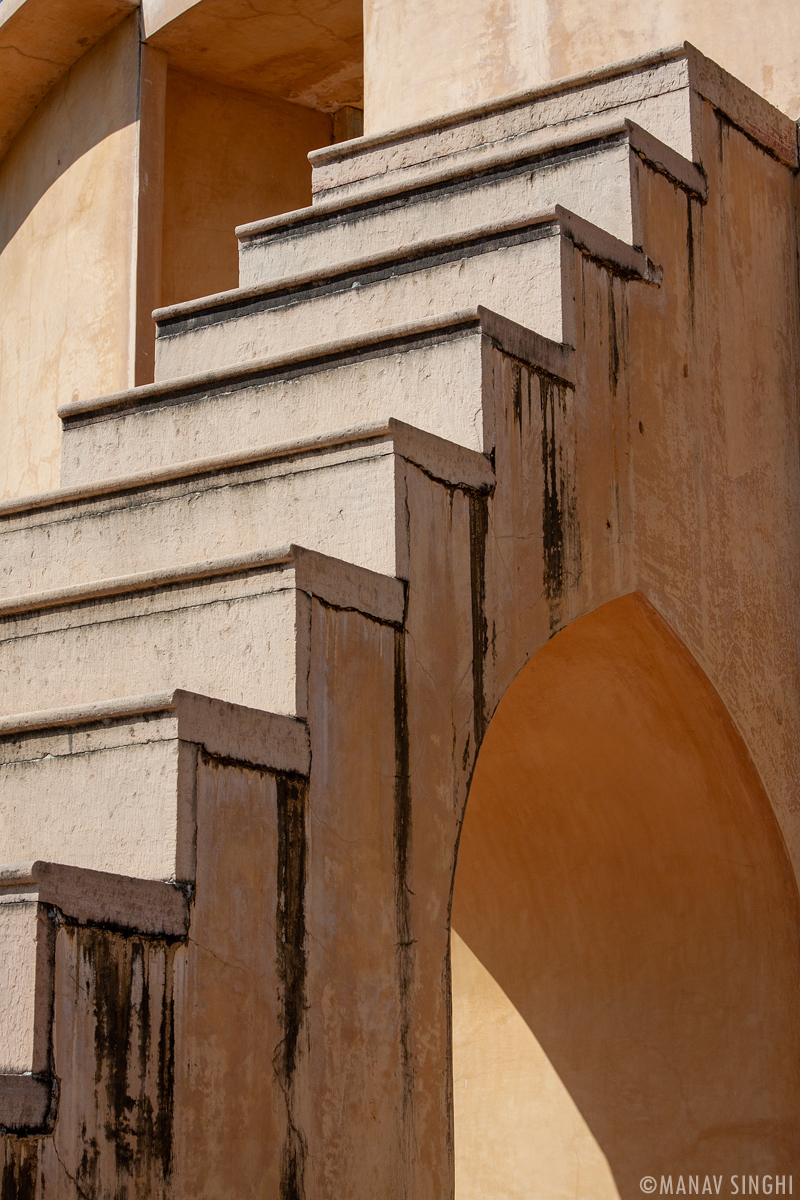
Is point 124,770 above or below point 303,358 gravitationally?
below

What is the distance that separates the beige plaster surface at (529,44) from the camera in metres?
6.17

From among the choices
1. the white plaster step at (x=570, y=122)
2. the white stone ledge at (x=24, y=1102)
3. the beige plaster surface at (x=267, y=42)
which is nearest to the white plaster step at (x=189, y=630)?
the white stone ledge at (x=24, y=1102)

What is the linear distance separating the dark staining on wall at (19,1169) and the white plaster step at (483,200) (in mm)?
2971

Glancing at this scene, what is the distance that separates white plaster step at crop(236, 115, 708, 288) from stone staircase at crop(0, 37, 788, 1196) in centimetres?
1

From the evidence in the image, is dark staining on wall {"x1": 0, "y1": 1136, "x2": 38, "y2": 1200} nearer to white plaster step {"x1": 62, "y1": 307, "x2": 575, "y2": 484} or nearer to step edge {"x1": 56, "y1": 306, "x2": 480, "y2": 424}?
white plaster step {"x1": 62, "y1": 307, "x2": 575, "y2": 484}

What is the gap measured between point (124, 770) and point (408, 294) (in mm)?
2115

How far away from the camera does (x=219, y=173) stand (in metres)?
8.37

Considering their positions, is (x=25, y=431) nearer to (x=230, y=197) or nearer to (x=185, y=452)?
(x=230, y=197)

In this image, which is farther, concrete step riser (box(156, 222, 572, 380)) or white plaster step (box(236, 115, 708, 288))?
white plaster step (box(236, 115, 708, 288))

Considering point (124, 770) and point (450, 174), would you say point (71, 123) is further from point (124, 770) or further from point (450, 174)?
point (124, 770)

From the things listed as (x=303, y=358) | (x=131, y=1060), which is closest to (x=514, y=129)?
(x=303, y=358)

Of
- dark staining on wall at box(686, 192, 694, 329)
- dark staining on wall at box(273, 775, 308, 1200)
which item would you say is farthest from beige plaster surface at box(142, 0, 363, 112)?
dark staining on wall at box(273, 775, 308, 1200)

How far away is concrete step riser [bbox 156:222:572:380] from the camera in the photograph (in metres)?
4.77

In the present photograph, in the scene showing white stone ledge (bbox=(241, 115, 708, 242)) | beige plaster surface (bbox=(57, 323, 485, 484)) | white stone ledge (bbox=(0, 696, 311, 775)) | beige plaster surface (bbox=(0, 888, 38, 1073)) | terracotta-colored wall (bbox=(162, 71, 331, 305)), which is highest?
terracotta-colored wall (bbox=(162, 71, 331, 305))
